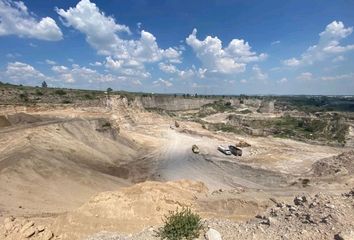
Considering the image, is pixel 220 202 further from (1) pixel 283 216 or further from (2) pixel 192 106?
(2) pixel 192 106

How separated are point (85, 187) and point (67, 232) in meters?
18.6

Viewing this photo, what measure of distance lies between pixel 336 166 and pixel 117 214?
3174 centimetres

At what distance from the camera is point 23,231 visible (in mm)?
17328

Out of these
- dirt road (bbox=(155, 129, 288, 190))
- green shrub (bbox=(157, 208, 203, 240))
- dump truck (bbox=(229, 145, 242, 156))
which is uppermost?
green shrub (bbox=(157, 208, 203, 240))

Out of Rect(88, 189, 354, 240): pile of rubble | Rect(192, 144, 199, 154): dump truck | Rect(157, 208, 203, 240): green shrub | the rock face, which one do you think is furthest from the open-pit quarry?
Rect(192, 144, 199, 154): dump truck

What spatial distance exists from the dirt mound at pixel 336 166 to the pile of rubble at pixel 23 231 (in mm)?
33889

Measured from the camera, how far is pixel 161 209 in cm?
2273

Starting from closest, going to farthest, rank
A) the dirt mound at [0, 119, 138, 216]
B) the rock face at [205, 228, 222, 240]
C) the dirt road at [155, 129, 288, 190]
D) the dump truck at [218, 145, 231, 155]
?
the rock face at [205, 228, 222, 240], the dirt mound at [0, 119, 138, 216], the dirt road at [155, 129, 288, 190], the dump truck at [218, 145, 231, 155]

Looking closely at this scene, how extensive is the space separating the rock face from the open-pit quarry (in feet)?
1.03

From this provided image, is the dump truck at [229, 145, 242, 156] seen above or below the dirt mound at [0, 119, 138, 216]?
below

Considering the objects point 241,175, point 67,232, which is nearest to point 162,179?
point 241,175

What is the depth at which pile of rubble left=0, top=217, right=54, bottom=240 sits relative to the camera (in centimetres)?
1708

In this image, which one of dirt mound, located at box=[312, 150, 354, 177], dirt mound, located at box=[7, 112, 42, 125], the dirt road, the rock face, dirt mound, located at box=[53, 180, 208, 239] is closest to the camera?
the rock face

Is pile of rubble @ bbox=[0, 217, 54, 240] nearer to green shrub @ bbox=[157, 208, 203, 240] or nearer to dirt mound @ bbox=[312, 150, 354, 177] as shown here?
green shrub @ bbox=[157, 208, 203, 240]
